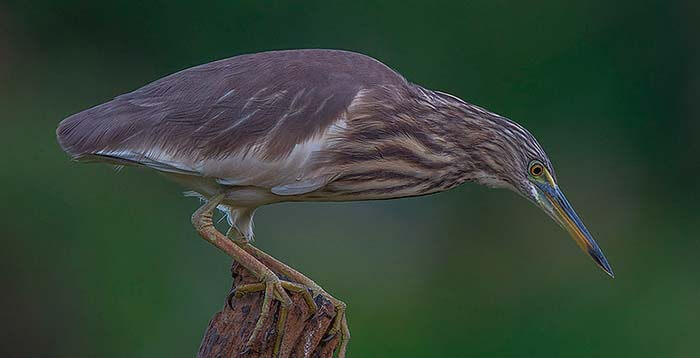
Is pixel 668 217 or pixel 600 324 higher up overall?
pixel 668 217

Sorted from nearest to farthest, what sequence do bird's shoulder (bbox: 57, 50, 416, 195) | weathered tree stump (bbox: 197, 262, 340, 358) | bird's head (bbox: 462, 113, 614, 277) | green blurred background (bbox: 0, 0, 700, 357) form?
weathered tree stump (bbox: 197, 262, 340, 358)
bird's shoulder (bbox: 57, 50, 416, 195)
bird's head (bbox: 462, 113, 614, 277)
green blurred background (bbox: 0, 0, 700, 357)

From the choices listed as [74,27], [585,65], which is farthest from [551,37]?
[74,27]

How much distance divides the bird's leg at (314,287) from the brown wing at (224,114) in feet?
1.15

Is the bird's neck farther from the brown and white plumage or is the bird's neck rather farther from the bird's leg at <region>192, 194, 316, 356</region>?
the bird's leg at <region>192, 194, 316, 356</region>

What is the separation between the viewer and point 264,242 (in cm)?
539

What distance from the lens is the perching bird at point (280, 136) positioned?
3.00m

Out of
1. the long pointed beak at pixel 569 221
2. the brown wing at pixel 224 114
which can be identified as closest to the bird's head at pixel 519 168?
the long pointed beak at pixel 569 221

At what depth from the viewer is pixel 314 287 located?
3.09m

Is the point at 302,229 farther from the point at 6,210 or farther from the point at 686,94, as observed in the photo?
the point at 686,94

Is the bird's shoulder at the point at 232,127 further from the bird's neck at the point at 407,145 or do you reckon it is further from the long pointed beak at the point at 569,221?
the long pointed beak at the point at 569,221

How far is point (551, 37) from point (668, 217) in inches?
42.9

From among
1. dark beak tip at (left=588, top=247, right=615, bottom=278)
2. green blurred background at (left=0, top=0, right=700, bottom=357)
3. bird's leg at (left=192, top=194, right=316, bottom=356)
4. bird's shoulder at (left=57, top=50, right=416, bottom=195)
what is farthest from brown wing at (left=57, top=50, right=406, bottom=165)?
green blurred background at (left=0, top=0, right=700, bottom=357)

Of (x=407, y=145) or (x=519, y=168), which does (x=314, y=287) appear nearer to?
(x=407, y=145)

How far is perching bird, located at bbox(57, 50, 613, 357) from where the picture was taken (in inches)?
118
